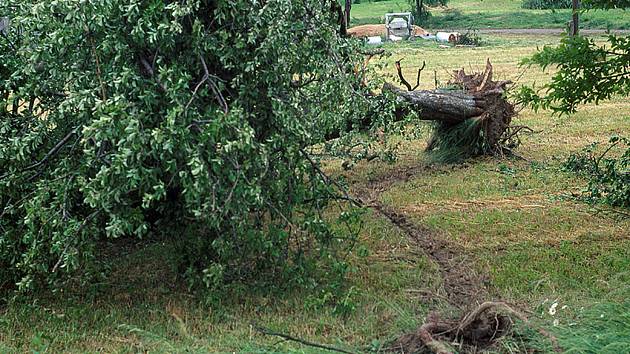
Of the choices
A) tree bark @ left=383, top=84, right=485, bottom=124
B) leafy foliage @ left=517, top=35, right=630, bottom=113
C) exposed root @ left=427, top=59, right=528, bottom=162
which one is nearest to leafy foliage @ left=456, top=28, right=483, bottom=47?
exposed root @ left=427, top=59, right=528, bottom=162

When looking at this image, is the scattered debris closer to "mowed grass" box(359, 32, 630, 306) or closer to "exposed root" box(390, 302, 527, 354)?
"mowed grass" box(359, 32, 630, 306)

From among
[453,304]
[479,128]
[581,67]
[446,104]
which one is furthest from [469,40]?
[453,304]

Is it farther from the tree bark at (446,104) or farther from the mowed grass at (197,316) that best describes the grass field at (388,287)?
the tree bark at (446,104)

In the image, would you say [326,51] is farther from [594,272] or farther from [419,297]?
[594,272]

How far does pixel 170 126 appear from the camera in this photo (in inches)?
196

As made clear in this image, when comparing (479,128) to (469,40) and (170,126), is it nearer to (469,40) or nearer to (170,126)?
(170,126)

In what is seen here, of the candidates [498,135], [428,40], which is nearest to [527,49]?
[428,40]

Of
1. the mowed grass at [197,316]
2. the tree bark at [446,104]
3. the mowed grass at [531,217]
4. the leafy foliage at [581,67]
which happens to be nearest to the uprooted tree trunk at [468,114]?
the tree bark at [446,104]

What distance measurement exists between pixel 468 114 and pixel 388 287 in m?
4.71

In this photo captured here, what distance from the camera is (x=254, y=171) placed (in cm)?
554

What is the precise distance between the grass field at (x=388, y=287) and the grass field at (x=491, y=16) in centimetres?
2687

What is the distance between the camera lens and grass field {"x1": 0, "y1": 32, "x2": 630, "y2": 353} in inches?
207

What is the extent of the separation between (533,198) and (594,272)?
2462mm

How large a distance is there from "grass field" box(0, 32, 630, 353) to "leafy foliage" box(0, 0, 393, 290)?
0.92 feet
